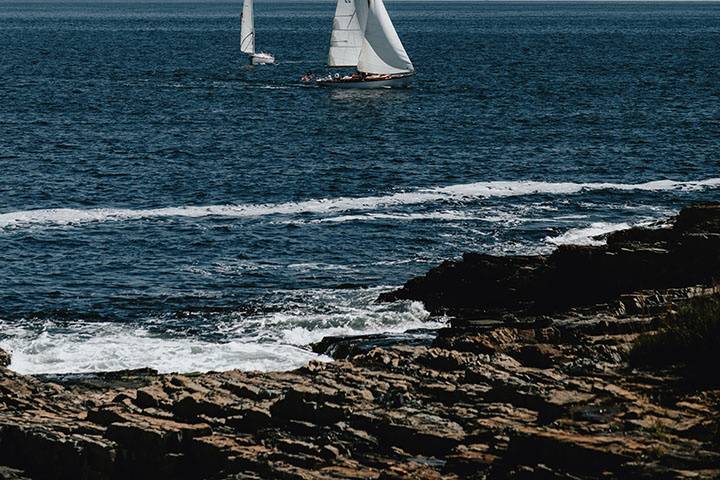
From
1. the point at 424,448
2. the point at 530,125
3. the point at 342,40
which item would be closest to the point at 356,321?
the point at 424,448

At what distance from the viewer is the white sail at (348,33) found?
138 m

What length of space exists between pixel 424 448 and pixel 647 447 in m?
4.83

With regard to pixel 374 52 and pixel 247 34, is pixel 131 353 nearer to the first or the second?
pixel 374 52

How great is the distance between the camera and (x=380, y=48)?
5295 inches

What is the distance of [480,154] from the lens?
87812mm

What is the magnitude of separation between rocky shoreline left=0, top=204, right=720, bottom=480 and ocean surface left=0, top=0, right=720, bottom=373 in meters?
9.03

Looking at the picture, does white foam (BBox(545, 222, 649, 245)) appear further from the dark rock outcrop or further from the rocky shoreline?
the rocky shoreline

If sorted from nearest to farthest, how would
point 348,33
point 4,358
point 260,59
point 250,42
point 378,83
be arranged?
point 4,358
point 378,83
point 348,33
point 260,59
point 250,42

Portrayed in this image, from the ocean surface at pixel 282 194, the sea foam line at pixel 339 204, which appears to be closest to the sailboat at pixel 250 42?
the ocean surface at pixel 282 194

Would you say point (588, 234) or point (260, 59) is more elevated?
point (588, 234)

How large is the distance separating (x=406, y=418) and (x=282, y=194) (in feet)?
154

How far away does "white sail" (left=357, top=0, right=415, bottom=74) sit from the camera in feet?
440

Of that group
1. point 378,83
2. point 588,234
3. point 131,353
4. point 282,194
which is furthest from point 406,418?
point 378,83

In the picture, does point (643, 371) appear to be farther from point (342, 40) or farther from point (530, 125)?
point (342, 40)
